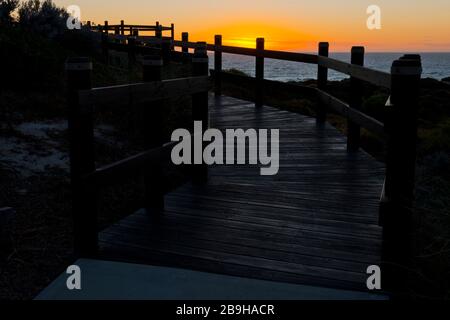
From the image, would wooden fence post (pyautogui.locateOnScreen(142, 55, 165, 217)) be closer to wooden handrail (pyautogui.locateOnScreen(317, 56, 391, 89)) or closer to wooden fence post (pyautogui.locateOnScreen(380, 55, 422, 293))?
wooden handrail (pyautogui.locateOnScreen(317, 56, 391, 89))

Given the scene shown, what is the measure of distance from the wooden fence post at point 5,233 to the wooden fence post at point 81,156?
1.99ft

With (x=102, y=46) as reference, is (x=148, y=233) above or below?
below

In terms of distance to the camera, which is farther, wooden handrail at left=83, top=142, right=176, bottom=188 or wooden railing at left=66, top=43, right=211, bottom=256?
wooden handrail at left=83, top=142, right=176, bottom=188

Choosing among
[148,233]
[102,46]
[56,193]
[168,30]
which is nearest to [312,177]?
[148,233]

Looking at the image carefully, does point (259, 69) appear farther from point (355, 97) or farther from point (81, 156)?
point (81, 156)

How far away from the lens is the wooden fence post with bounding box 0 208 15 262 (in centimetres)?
434

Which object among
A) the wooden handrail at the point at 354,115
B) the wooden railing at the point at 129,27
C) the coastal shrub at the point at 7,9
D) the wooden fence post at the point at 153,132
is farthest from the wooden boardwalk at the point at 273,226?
the wooden railing at the point at 129,27

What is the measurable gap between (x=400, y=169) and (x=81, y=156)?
2.33m

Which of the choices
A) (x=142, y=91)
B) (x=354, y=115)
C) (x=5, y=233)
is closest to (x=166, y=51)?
(x=354, y=115)

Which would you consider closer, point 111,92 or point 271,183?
point 111,92

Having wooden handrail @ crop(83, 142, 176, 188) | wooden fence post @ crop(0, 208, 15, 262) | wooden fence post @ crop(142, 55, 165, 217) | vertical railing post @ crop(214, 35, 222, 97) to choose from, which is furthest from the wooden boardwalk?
vertical railing post @ crop(214, 35, 222, 97)
